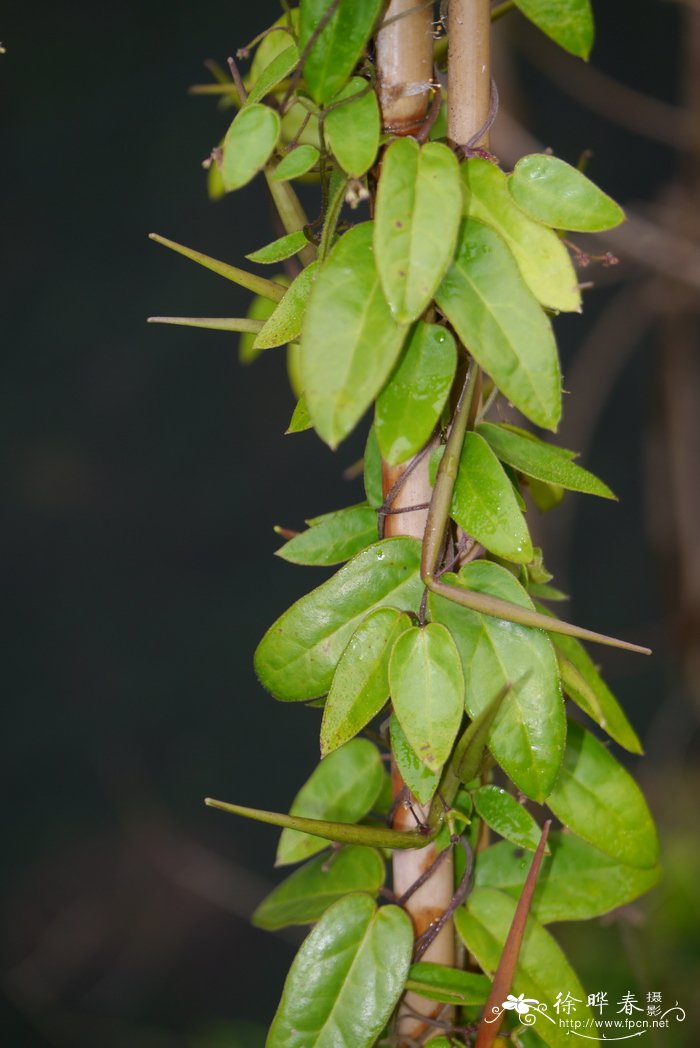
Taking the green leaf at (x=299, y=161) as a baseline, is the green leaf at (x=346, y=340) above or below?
below

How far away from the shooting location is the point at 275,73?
14.2 inches

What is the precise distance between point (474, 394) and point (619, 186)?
75.2 inches

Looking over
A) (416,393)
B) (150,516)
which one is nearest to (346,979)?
(416,393)

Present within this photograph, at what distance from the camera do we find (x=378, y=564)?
0.40 m

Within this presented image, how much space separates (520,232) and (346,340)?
90mm

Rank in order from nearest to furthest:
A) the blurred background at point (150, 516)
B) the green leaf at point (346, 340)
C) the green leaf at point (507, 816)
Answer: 1. the green leaf at point (346, 340)
2. the green leaf at point (507, 816)
3. the blurred background at point (150, 516)

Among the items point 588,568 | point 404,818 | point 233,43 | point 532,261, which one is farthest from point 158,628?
point 532,261

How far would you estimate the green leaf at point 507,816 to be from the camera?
418 mm

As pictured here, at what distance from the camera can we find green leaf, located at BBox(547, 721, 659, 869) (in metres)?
0.43

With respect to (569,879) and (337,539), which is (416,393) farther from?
(569,879)

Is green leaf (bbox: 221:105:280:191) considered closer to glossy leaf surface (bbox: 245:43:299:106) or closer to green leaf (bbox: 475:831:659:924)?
glossy leaf surface (bbox: 245:43:299:106)

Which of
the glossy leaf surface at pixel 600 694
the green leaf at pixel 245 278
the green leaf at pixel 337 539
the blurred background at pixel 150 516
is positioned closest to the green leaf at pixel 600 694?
the glossy leaf surface at pixel 600 694

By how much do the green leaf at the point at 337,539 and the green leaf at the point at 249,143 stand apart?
0.52 feet

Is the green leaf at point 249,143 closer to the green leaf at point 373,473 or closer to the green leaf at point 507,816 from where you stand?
the green leaf at point 373,473
